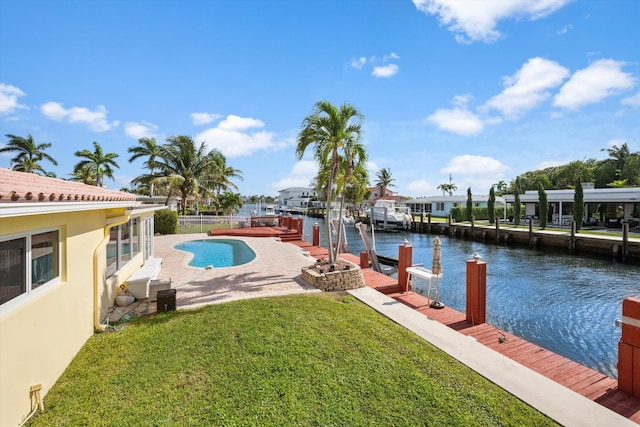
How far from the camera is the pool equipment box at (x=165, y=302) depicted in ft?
22.9

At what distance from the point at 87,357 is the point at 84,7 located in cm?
1007

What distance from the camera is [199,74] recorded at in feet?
48.6

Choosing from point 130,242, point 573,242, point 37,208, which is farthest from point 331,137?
point 573,242

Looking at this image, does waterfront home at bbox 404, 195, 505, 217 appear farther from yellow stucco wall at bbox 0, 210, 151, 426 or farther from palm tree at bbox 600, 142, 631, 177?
yellow stucco wall at bbox 0, 210, 151, 426

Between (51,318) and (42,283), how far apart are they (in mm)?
480

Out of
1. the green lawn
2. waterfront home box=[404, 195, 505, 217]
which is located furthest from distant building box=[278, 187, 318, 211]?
the green lawn

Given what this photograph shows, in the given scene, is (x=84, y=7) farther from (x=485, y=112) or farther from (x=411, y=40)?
(x=485, y=112)

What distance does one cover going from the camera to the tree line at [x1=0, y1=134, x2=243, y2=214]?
28812 millimetres

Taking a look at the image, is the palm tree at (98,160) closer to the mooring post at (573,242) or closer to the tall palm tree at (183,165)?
the tall palm tree at (183,165)

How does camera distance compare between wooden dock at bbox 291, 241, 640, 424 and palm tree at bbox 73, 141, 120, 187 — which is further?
palm tree at bbox 73, 141, 120, 187

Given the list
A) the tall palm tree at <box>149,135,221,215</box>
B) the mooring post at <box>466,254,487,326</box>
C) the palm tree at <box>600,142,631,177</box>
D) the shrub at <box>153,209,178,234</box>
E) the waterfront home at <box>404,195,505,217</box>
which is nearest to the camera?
the mooring post at <box>466,254,487,326</box>

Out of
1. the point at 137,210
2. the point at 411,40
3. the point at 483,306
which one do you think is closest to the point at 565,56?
the point at 411,40

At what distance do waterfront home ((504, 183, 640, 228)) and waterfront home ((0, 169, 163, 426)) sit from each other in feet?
123

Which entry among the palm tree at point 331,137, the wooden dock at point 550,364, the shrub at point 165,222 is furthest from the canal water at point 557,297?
the shrub at point 165,222
